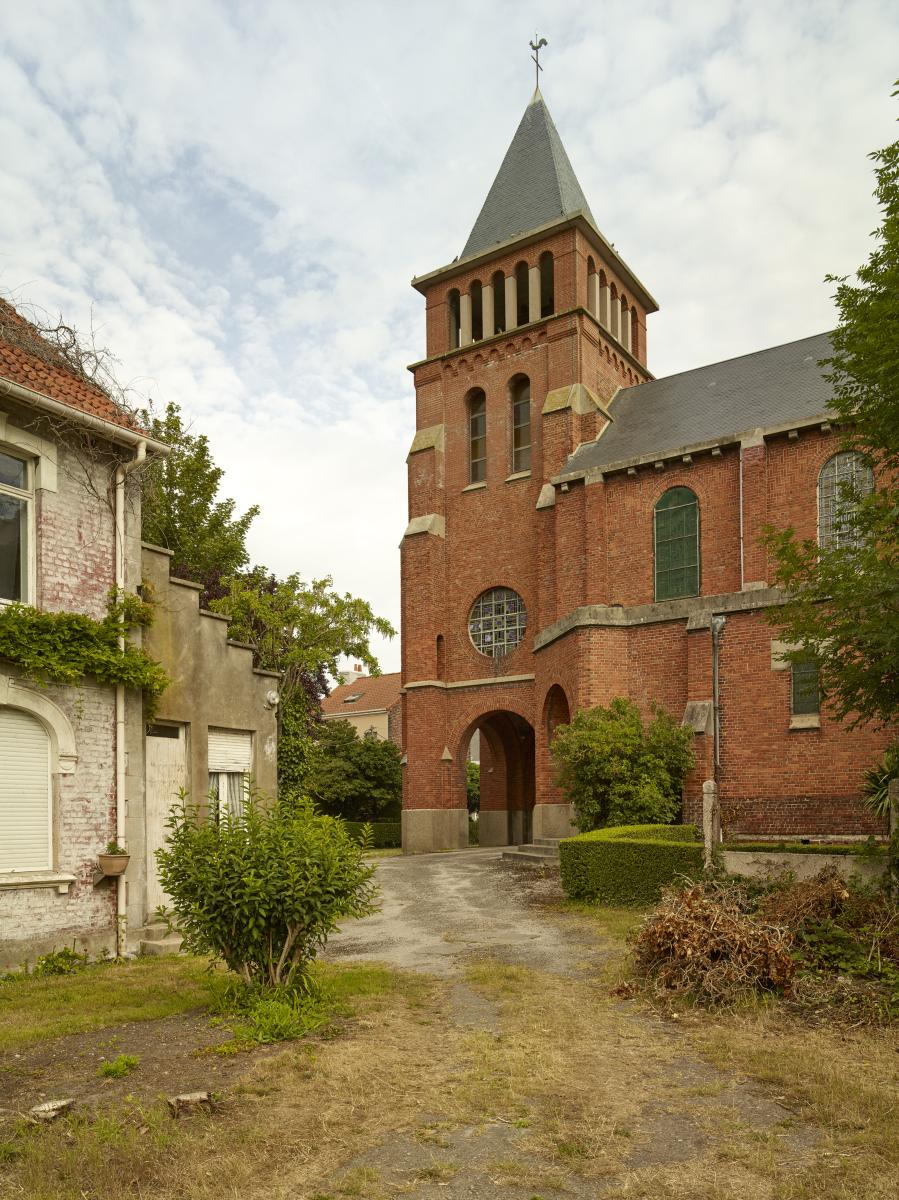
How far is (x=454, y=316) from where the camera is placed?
111ft

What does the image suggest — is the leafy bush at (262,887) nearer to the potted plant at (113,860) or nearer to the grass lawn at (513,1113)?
the grass lawn at (513,1113)

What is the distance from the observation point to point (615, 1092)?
19.2 ft

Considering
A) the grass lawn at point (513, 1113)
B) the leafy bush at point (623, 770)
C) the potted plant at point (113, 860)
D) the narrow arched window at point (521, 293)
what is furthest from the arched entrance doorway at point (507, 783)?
the grass lawn at point (513, 1113)

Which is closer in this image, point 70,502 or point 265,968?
point 265,968

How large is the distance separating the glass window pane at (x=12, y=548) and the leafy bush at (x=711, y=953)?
24.3 feet

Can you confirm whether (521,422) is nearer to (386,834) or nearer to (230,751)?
(386,834)

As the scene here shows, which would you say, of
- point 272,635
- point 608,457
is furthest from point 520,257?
point 272,635

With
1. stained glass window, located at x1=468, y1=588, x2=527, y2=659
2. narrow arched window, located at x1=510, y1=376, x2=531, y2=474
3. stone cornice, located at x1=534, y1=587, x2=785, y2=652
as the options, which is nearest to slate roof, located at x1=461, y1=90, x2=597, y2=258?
narrow arched window, located at x1=510, y1=376, x2=531, y2=474

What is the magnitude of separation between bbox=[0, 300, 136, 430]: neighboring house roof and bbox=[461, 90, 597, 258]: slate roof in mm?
23273

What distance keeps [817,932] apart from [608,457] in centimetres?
2000

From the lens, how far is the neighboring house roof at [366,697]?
187 ft

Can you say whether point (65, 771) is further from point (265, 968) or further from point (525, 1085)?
point (525, 1085)

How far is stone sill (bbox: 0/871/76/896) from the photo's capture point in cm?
955

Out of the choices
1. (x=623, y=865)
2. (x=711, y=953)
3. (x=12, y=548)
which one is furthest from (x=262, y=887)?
(x=623, y=865)
